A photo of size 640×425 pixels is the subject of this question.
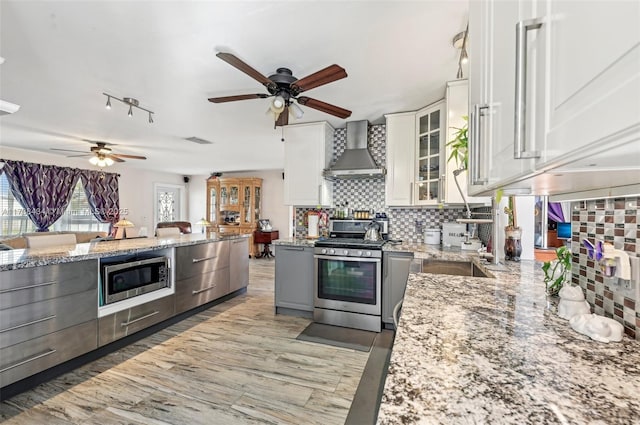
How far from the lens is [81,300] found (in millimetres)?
2148

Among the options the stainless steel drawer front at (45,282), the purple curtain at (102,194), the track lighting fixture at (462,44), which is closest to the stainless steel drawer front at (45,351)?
the stainless steel drawer front at (45,282)

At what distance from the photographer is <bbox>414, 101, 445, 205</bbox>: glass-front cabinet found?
291 cm

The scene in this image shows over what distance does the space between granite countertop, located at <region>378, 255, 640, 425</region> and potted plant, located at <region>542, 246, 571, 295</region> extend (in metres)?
0.19

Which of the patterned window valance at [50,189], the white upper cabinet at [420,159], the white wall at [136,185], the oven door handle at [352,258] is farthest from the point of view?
the white wall at [136,185]

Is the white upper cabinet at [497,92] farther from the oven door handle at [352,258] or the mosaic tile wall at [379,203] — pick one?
the mosaic tile wall at [379,203]

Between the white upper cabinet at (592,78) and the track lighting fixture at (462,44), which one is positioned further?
the track lighting fixture at (462,44)

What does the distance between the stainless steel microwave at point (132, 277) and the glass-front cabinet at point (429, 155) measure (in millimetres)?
2782

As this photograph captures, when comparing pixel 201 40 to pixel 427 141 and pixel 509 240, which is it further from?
pixel 509 240

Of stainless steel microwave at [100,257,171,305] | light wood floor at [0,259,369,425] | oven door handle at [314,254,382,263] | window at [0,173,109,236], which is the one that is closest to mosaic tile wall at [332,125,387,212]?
oven door handle at [314,254,382,263]

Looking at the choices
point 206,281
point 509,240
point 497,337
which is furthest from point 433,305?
point 206,281

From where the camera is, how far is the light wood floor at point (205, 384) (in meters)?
1.71

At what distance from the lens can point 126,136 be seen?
4.35m

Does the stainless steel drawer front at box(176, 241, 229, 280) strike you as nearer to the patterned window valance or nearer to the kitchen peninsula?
the kitchen peninsula

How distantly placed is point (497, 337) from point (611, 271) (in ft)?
1.24
